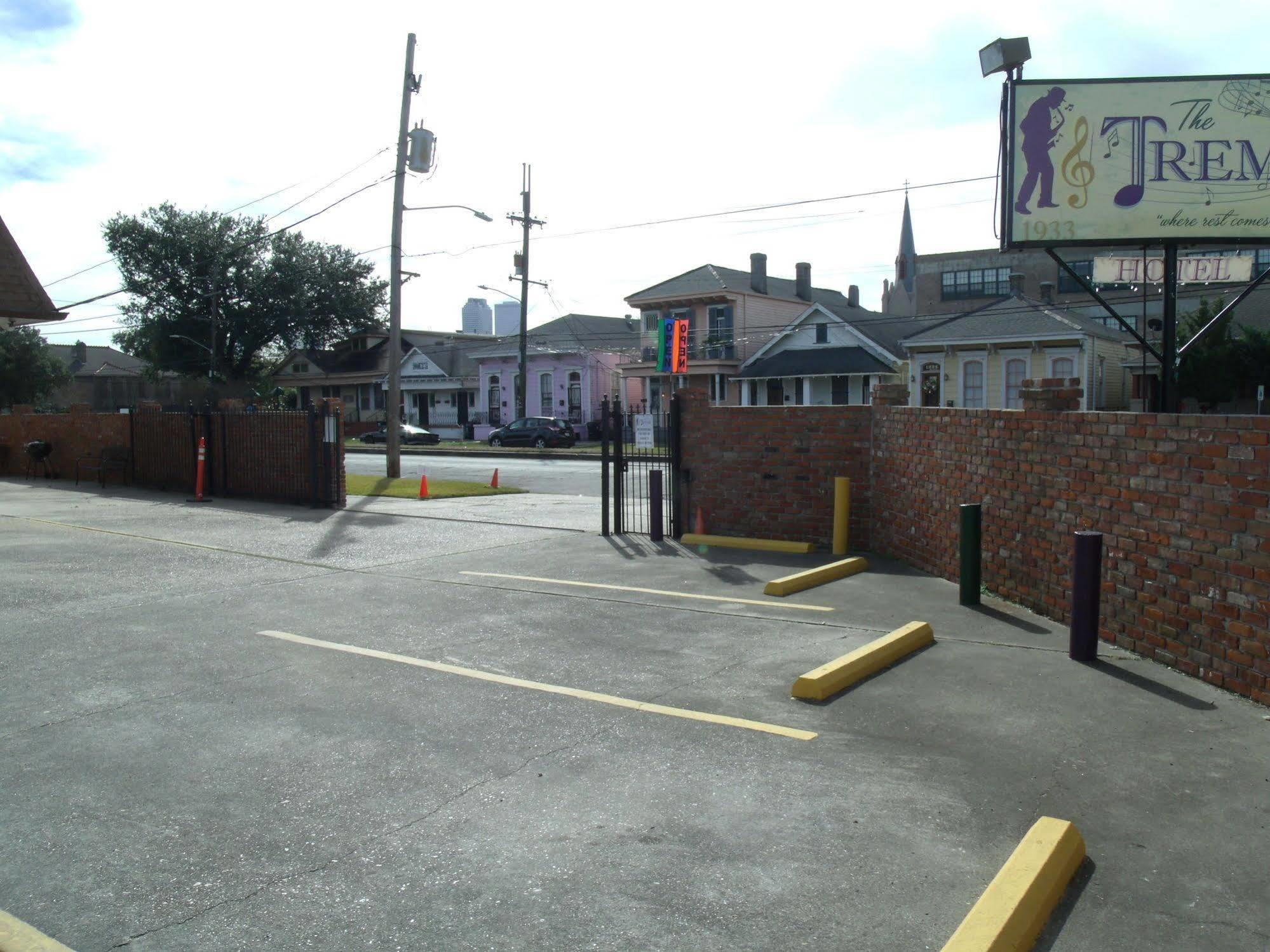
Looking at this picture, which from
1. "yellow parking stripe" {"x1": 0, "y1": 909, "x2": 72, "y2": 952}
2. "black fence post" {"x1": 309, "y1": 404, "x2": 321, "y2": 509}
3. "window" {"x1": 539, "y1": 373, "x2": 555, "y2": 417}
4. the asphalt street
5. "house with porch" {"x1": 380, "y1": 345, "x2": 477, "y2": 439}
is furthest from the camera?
"house with porch" {"x1": 380, "y1": 345, "x2": 477, "y2": 439}

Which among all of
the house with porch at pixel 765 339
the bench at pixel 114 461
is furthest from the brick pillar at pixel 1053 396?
the house with porch at pixel 765 339

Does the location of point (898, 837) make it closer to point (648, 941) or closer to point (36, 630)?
point (648, 941)

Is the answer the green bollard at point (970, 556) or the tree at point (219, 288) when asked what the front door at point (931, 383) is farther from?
the tree at point (219, 288)

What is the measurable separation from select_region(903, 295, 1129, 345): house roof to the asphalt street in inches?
653

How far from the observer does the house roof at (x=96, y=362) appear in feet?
293

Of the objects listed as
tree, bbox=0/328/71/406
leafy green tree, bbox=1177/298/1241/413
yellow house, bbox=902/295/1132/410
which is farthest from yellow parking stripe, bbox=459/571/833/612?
tree, bbox=0/328/71/406

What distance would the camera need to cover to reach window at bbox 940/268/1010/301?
211ft

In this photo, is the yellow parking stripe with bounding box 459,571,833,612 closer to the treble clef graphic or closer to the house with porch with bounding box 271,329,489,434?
the treble clef graphic

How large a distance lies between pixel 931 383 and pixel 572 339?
21546 mm

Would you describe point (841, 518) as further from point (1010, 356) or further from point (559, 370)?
point (559, 370)

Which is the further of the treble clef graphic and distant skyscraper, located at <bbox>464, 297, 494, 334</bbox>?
distant skyscraper, located at <bbox>464, 297, 494, 334</bbox>

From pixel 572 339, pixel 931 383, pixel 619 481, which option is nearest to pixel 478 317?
pixel 572 339

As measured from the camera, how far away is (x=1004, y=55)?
9.98 metres

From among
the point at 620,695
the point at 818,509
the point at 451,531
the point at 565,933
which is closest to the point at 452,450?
the point at 451,531
